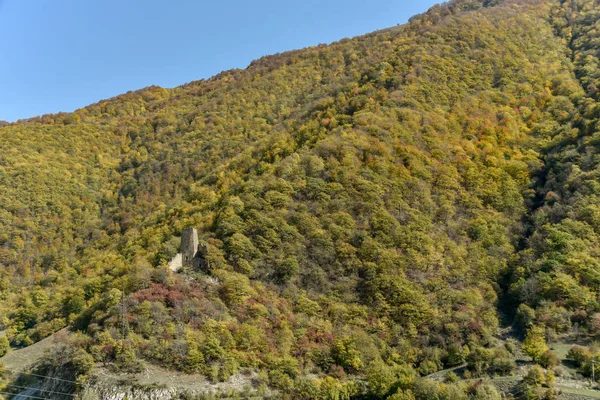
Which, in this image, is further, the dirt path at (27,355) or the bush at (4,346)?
the bush at (4,346)

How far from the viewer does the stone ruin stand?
36.2 m

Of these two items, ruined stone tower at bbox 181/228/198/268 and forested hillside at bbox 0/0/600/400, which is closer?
forested hillside at bbox 0/0/600/400

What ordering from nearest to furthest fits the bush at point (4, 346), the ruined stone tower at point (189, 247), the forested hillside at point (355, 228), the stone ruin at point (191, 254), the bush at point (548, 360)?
the bush at point (548, 360)
the forested hillside at point (355, 228)
the stone ruin at point (191, 254)
the ruined stone tower at point (189, 247)
the bush at point (4, 346)

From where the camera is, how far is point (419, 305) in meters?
36.3

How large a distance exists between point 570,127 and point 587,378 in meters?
33.4

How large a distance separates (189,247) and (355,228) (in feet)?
47.3

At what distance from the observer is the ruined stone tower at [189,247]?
36747mm

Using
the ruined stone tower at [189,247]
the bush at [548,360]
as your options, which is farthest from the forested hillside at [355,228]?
the ruined stone tower at [189,247]

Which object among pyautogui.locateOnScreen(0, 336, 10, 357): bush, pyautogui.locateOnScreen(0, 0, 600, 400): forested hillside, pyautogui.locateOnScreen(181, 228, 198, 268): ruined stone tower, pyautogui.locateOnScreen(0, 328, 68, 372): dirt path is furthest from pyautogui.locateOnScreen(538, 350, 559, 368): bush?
pyautogui.locateOnScreen(0, 336, 10, 357): bush

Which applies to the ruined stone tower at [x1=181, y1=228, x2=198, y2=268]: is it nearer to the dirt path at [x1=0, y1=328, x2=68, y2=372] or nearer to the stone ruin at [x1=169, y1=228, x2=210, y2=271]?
the stone ruin at [x1=169, y1=228, x2=210, y2=271]

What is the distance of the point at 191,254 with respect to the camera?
3681 cm

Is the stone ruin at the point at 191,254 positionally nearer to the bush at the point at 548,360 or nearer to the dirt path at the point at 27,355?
the dirt path at the point at 27,355

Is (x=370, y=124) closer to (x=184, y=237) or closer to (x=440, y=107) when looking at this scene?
(x=440, y=107)

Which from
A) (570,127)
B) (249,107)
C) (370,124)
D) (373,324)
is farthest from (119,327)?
(249,107)
